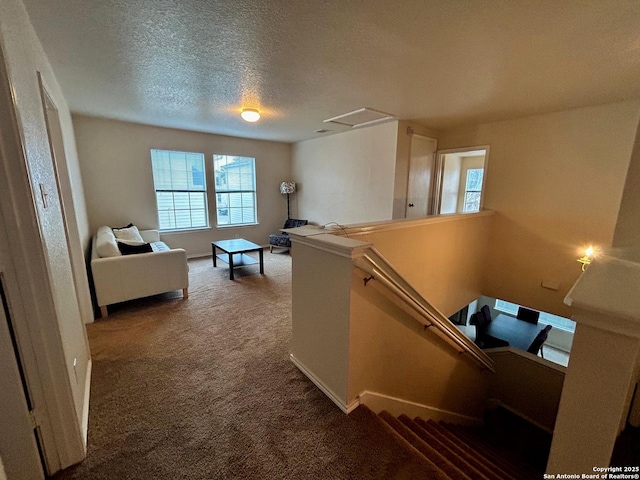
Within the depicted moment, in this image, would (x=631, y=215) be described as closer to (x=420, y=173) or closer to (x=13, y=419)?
(x=13, y=419)

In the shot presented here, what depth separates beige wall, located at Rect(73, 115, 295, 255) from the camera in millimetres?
4337

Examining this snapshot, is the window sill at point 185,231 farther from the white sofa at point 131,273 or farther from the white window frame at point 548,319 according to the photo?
the white window frame at point 548,319

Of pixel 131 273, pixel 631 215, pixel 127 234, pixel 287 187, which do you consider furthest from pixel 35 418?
pixel 287 187

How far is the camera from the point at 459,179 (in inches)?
266

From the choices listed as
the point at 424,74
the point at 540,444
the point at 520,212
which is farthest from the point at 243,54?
the point at 540,444

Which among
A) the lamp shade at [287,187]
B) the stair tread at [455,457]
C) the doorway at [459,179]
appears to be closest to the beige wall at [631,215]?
the stair tread at [455,457]

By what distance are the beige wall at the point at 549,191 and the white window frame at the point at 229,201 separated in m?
4.29

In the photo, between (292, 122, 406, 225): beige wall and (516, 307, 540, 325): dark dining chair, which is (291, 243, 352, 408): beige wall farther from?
(516, 307, 540, 325): dark dining chair

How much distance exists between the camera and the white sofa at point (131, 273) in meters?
2.96

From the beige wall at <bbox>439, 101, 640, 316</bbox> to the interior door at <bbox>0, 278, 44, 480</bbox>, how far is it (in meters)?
5.29

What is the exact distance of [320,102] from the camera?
10.9 feet

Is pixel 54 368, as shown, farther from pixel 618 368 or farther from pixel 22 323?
pixel 618 368

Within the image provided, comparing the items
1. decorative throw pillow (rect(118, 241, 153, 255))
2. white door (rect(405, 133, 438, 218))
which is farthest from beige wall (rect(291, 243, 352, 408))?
white door (rect(405, 133, 438, 218))

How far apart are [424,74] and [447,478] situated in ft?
9.88
